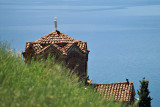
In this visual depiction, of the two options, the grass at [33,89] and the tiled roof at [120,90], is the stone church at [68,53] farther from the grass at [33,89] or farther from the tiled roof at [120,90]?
the grass at [33,89]

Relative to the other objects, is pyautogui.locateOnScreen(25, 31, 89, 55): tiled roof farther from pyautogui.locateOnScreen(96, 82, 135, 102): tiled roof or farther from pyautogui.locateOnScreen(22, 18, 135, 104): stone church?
pyautogui.locateOnScreen(96, 82, 135, 102): tiled roof

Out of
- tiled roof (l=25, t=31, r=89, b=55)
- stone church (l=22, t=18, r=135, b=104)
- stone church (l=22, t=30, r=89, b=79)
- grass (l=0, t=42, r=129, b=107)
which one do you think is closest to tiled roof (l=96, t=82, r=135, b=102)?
stone church (l=22, t=18, r=135, b=104)

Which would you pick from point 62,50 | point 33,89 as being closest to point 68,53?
point 62,50

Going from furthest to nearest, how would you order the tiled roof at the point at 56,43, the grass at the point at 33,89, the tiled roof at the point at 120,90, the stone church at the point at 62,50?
the tiled roof at the point at 120,90 → the tiled roof at the point at 56,43 → the stone church at the point at 62,50 → the grass at the point at 33,89

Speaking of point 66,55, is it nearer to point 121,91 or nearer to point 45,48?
point 45,48

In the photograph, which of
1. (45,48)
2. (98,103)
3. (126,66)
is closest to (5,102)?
(98,103)

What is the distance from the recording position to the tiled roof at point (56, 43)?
21.7m

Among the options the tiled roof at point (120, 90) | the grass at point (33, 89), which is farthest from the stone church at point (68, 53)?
the grass at point (33, 89)

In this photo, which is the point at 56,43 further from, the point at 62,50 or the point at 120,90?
the point at 120,90

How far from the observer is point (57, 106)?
9.13 meters

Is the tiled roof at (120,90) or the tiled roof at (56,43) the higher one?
the tiled roof at (56,43)

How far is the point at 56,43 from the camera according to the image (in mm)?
22281

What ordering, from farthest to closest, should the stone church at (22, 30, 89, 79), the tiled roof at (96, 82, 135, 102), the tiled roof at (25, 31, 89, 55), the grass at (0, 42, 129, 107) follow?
the tiled roof at (96, 82, 135, 102), the tiled roof at (25, 31, 89, 55), the stone church at (22, 30, 89, 79), the grass at (0, 42, 129, 107)

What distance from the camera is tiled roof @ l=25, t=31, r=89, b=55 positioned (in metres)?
21.7
